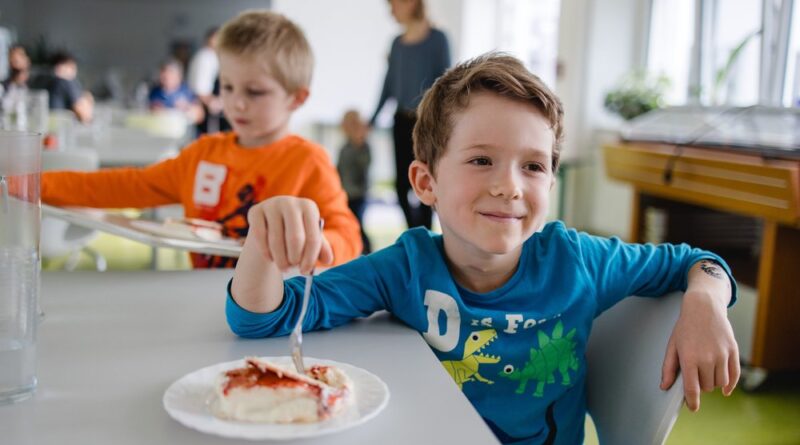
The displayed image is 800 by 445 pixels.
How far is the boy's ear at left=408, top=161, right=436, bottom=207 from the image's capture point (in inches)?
43.3

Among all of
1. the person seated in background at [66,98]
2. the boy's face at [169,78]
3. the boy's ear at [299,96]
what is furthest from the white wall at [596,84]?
the boy's face at [169,78]

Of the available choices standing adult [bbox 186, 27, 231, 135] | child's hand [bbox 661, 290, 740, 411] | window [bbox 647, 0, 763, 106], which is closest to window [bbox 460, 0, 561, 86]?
window [bbox 647, 0, 763, 106]

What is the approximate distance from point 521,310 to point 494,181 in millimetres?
169

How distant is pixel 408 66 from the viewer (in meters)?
4.27

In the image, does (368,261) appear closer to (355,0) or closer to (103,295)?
(103,295)

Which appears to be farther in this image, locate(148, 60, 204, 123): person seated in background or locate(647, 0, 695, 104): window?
locate(148, 60, 204, 123): person seated in background

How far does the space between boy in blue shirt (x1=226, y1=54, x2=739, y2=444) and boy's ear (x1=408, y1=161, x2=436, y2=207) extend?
0.03 m

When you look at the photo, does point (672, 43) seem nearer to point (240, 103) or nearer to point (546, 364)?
point (240, 103)

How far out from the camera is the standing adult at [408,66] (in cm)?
411

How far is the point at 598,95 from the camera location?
5531 millimetres

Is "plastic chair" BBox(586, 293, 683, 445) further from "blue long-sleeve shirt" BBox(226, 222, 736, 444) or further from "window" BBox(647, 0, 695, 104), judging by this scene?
"window" BBox(647, 0, 695, 104)

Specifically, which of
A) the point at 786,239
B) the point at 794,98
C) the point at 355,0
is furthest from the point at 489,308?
the point at 355,0

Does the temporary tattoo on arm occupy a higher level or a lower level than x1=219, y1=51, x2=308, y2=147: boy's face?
lower

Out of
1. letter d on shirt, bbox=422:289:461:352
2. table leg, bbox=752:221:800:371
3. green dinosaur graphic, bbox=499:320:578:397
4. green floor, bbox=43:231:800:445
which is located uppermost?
letter d on shirt, bbox=422:289:461:352
